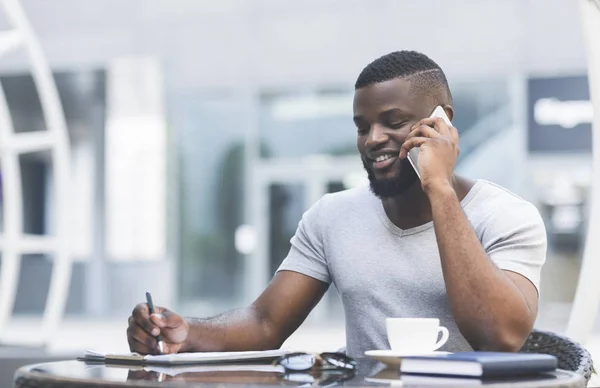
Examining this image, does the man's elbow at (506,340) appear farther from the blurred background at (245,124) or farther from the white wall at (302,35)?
the white wall at (302,35)

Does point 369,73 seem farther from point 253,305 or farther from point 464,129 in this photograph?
point 464,129

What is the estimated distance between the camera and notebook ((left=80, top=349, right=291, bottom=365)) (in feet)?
5.78

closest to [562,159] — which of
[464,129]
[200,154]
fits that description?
[464,129]

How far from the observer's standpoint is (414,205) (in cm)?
228

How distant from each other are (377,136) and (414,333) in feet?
2.13

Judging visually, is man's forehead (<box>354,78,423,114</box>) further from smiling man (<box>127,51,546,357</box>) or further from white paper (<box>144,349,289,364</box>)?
white paper (<box>144,349,289,364</box>)

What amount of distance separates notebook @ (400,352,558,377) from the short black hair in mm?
882

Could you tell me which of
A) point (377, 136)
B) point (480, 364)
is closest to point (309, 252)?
point (377, 136)

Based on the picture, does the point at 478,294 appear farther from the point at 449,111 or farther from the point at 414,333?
the point at 449,111

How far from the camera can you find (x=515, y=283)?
6.48 ft

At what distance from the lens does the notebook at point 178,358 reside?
176 cm

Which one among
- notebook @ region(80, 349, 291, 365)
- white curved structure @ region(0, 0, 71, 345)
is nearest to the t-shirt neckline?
notebook @ region(80, 349, 291, 365)

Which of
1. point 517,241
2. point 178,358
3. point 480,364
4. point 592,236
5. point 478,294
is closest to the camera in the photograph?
point 480,364

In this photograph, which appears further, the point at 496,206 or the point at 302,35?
the point at 302,35
